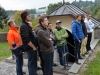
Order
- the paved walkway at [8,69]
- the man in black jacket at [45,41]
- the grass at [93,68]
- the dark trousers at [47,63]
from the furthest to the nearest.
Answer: the paved walkway at [8,69], the grass at [93,68], the dark trousers at [47,63], the man in black jacket at [45,41]

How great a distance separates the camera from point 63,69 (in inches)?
202

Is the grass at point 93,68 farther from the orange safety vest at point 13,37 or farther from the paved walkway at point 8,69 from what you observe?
the orange safety vest at point 13,37

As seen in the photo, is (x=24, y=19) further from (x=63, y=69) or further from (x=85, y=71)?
(x=85, y=71)

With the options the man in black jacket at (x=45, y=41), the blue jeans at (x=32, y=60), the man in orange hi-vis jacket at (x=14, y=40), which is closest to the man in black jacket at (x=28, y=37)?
the blue jeans at (x=32, y=60)

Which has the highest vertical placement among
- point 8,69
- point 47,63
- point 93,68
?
point 47,63

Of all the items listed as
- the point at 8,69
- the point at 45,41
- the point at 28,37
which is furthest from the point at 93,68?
the point at 8,69

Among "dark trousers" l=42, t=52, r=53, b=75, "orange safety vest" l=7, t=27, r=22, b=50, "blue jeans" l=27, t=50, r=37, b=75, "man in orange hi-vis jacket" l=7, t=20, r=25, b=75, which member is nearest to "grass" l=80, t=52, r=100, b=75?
"dark trousers" l=42, t=52, r=53, b=75

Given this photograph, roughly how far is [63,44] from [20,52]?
52.1 inches

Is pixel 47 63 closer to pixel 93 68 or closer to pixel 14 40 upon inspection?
pixel 14 40

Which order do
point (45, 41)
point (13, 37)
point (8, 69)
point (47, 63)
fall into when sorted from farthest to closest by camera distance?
point (8, 69) → point (13, 37) → point (47, 63) → point (45, 41)

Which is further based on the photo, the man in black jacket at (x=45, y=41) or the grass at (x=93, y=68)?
the grass at (x=93, y=68)

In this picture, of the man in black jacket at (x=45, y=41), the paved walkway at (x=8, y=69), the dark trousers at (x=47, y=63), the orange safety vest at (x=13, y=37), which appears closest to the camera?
the man in black jacket at (x=45, y=41)

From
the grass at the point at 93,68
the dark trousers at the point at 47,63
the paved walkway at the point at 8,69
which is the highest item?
the dark trousers at the point at 47,63

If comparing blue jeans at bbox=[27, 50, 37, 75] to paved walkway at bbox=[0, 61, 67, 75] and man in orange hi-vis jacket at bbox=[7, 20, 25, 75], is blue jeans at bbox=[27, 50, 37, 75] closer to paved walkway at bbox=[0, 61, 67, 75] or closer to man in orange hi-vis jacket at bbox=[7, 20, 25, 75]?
man in orange hi-vis jacket at bbox=[7, 20, 25, 75]
